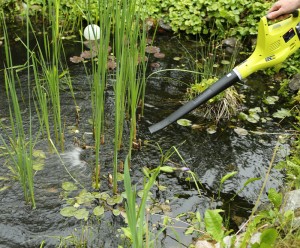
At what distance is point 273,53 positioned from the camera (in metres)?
2.90

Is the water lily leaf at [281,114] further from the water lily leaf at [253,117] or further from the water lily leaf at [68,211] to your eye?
the water lily leaf at [68,211]

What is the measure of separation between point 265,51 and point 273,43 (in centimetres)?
7

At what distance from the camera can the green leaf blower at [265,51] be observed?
2.79 metres

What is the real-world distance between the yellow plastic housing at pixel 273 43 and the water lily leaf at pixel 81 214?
1321 millimetres

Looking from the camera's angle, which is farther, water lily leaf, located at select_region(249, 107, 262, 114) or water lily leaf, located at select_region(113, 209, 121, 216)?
water lily leaf, located at select_region(249, 107, 262, 114)

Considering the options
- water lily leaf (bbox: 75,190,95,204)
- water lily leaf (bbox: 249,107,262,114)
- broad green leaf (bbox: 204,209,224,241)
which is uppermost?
broad green leaf (bbox: 204,209,224,241)

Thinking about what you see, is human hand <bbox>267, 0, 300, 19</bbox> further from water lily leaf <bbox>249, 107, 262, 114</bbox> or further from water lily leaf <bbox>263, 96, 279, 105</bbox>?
water lily leaf <bbox>263, 96, 279, 105</bbox>

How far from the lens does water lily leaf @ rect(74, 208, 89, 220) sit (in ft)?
7.61

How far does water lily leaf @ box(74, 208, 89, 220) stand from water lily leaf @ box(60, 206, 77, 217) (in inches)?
0.8

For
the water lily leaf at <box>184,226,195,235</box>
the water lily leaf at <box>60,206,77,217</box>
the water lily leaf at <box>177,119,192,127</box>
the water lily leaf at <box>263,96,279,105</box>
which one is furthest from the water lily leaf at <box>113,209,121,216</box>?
the water lily leaf at <box>263,96,279,105</box>

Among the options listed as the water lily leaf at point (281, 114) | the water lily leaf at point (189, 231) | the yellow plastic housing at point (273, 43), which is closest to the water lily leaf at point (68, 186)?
the water lily leaf at point (189, 231)

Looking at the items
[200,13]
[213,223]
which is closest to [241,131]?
[213,223]

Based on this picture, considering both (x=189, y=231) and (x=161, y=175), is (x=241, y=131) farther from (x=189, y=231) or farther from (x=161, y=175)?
(x=189, y=231)

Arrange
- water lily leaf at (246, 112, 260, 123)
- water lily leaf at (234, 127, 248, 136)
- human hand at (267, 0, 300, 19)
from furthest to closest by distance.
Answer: water lily leaf at (246, 112, 260, 123), water lily leaf at (234, 127, 248, 136), human hand at (267, 0, 300, 19)
